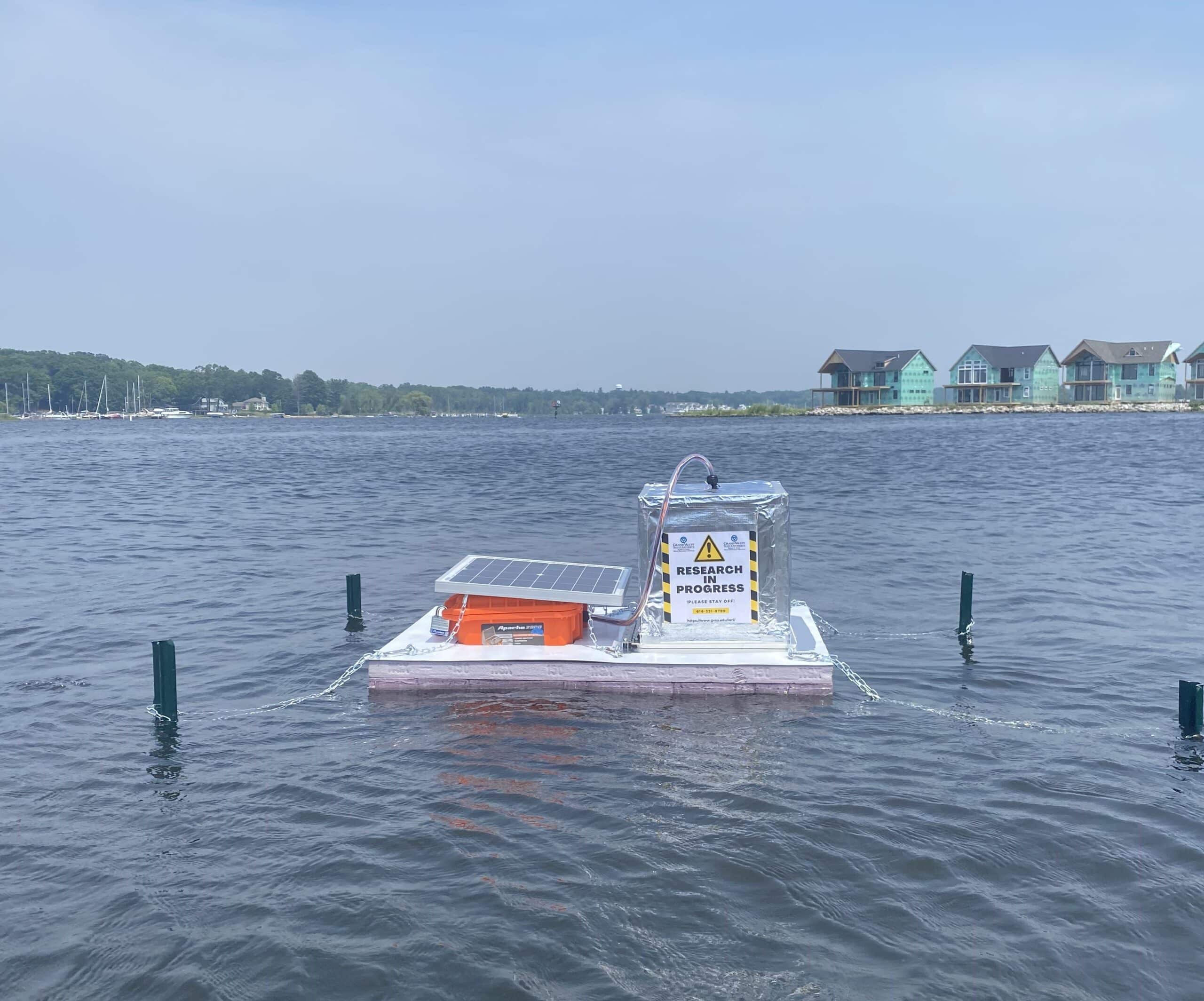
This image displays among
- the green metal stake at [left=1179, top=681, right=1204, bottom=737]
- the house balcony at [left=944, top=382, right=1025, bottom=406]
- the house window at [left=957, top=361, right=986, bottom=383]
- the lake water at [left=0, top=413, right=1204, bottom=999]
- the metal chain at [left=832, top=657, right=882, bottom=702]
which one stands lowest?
the lake water at [left=0, top=413, right=1204, bottom=999]

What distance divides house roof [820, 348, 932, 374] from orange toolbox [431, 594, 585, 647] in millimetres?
135215

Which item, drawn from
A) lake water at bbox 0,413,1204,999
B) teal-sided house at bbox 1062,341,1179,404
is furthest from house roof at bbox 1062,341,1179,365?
lake water at bbox 0,413,1204,999

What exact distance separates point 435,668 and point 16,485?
1783 inches

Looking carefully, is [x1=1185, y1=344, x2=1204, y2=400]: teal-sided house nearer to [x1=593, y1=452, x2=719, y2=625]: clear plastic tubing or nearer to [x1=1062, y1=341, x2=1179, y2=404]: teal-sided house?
[x1=1062, y1=341, x2=1179, y2=404]: teal-sided house

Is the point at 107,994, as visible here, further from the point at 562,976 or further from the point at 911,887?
the point at 911,887

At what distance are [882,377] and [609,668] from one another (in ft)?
456

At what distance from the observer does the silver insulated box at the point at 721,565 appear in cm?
1196

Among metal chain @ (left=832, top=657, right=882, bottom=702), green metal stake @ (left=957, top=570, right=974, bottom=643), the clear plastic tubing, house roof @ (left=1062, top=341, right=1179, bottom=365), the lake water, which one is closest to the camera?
the lake water

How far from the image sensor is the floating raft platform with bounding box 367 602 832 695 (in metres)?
11.6

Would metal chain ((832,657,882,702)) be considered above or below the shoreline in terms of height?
below

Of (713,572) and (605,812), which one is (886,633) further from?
(605,812)

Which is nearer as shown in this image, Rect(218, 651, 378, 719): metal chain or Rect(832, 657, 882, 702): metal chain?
Rect(218, 651, 378, 719): metal chain

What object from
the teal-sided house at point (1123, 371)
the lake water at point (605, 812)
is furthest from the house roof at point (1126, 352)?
the lake water at point (605, 812)

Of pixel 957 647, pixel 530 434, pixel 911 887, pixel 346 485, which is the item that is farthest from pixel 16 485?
pixel 530 434
